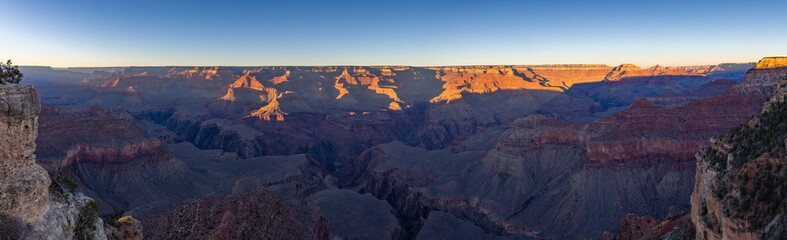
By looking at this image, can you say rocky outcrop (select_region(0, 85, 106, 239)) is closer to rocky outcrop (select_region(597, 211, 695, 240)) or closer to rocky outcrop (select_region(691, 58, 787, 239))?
rocky outcrop (select_region(691, 58, 787, 239))

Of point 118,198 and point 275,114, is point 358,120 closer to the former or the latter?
point 275,114

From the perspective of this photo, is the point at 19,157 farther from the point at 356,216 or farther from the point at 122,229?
the point at 356,216

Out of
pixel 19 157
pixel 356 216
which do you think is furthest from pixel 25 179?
pixel 356 216

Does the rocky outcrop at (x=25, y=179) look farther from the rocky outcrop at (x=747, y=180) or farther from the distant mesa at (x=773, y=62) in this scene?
the distant mesa at (x=773, y=62)

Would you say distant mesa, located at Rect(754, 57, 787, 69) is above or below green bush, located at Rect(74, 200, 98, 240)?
above

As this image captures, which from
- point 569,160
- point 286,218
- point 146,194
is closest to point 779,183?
point 286,218

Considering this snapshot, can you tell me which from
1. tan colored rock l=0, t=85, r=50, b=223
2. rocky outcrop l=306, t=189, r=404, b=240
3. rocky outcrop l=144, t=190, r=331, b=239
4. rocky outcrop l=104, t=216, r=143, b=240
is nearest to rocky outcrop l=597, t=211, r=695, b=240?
rocky outcrop l=144, t=190, r=331, b=239

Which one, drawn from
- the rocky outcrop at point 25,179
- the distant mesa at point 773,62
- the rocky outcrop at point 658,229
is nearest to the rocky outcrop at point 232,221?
the rocky outcrop at point 25,179
